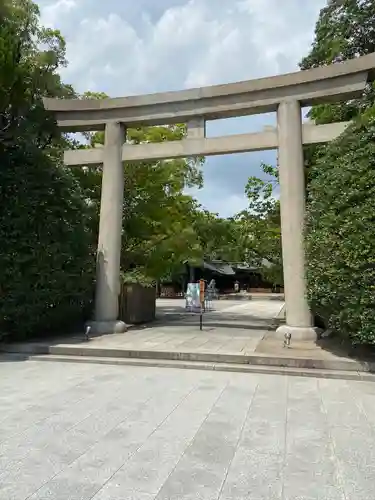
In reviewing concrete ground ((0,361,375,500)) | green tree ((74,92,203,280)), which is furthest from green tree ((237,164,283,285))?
concrete ground ((0,361,375,500))

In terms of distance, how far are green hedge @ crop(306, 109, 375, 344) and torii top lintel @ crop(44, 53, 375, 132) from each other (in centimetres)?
181

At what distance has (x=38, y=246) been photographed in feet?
29.1

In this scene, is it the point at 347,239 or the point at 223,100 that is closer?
the point at 347,239

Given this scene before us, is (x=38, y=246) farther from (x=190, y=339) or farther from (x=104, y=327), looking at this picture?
(x=190, y=339)

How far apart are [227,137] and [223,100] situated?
36.4 inches

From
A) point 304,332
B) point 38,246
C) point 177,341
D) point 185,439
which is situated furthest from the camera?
point 177,341

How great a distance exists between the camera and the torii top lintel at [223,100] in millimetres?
8805

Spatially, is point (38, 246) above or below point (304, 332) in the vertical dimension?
above

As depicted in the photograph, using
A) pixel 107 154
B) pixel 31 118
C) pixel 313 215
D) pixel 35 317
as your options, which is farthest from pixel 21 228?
pixel 313 215

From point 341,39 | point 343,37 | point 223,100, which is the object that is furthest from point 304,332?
point 343,37

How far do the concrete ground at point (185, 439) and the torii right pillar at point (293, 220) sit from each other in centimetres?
263

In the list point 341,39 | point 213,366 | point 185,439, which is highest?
point 341,39

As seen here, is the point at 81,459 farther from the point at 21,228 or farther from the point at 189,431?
the point at 21,228

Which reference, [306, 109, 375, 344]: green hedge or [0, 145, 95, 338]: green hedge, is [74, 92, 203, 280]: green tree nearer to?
[0, 145, 95, 338]: green hedge
